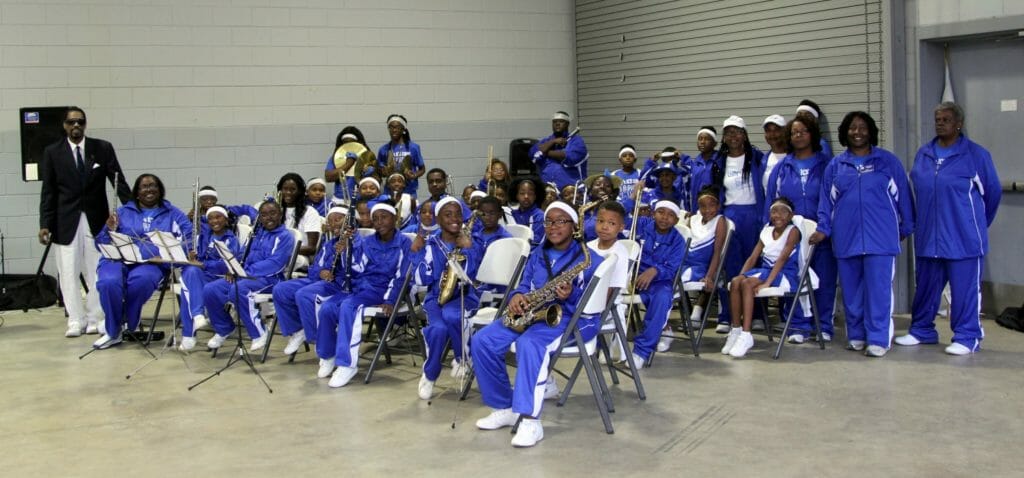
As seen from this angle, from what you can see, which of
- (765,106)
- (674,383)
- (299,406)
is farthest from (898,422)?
(765,106)

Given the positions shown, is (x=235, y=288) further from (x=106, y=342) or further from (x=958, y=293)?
(x=958, y=293)

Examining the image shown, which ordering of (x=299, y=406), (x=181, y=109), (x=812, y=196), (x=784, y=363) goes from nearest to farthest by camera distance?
(x=299, y=406)
(x=784, y=363)
(x=812, y=196)
(x=181, y=109)

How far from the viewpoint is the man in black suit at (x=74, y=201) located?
8984 millimetres

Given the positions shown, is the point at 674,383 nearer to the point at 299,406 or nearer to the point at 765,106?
the point at 299,406

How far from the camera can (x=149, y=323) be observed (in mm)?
9672

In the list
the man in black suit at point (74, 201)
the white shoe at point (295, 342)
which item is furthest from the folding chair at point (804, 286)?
the man in black suit at point (74, 201)

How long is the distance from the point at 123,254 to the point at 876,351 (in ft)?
18.1

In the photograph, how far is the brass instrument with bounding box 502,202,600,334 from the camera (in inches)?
225

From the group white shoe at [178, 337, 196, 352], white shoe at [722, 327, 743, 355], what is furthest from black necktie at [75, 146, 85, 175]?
white shoe at [722, 327, 743, 355]

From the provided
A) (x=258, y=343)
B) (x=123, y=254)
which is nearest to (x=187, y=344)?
(x=258, y=343)

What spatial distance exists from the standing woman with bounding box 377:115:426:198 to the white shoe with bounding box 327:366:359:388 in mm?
4031

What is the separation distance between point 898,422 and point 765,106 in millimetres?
5292

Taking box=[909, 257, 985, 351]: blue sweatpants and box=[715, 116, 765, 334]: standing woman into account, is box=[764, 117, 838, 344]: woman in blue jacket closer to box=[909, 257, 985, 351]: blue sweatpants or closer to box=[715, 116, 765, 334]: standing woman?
box=[715, 116, 765, 334]: standing woman

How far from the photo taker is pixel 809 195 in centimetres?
793
